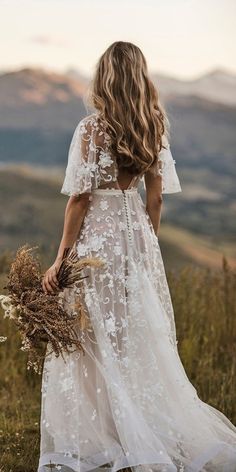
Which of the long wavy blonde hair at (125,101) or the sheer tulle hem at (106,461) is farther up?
the long wavy blonde hair at (125,101)

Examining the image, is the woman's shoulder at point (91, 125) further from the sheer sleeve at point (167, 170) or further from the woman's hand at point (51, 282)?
the woman's hand at point (51, 282)

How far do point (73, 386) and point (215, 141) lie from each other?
141089 mm

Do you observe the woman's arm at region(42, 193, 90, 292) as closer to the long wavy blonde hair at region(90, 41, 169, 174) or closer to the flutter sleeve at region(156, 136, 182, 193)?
the long wavy blonde hair at region(90, 41, 169, 174)

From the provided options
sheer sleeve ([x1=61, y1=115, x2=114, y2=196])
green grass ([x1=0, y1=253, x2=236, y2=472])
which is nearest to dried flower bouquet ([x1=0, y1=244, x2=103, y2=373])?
sheer sleeve ([x1=61, y1=115, x2=114, y2=196])

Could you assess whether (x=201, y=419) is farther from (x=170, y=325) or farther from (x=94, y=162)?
(x=94, y=162)

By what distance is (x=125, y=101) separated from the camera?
403 cm

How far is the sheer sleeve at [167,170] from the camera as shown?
4.38 m

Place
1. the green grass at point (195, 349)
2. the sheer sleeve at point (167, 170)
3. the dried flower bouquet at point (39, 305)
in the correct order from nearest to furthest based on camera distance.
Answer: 1. the dried flower bouquet at point (39, 305)
2. the sheer sleeve at point (167, 170)
3. the green grass at point (195, 349)

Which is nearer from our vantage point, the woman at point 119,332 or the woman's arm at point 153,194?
the woman at point 119,332

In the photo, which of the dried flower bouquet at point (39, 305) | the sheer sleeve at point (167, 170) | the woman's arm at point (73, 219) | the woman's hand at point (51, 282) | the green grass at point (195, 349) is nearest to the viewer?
the dried flower bouquet at point (39, 305)

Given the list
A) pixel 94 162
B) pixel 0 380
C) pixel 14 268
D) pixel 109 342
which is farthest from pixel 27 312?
pixel 0 380

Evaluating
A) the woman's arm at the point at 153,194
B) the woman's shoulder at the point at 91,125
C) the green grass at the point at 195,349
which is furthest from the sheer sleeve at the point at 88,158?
the green grass at the point at 195,349

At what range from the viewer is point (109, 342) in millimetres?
4148

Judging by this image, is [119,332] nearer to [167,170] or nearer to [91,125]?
[167,170]
